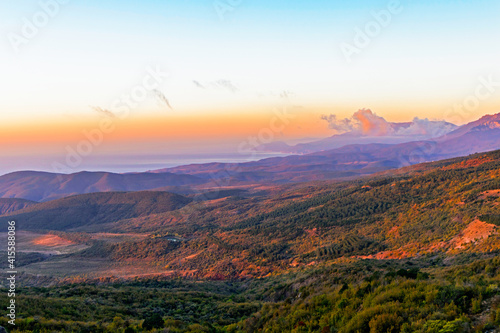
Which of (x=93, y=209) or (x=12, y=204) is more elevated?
(x=12, y=204)

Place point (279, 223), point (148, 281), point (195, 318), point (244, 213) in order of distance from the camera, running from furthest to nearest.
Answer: point (244, 213), point (279, 223), point (148, 281), point (195, 318)

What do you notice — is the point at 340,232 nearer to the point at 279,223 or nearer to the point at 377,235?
the point at 377,235

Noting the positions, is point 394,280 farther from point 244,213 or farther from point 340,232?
point 244,213

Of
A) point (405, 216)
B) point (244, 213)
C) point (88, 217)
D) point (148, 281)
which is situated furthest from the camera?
point (88, 217)

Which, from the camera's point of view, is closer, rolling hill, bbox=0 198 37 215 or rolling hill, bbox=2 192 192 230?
rolling hill, bbox=2 192 192 230

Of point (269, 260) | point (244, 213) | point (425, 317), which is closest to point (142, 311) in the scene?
point (425, 317)

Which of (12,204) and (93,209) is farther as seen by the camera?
(12,204)

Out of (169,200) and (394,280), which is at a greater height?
(394,280)

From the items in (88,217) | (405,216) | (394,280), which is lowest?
(88,217)

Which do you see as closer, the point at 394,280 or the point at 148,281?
the point at 394,280

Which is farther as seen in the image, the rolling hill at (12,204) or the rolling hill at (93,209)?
the rolling hill at (12,204)
